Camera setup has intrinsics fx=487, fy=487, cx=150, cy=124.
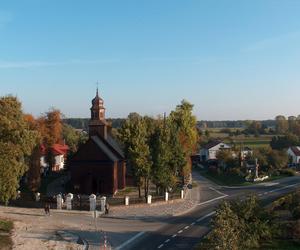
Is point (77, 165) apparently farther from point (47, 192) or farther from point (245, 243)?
point (245, 243)

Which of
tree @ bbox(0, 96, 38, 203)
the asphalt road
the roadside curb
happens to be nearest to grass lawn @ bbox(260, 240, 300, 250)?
the asphalt road

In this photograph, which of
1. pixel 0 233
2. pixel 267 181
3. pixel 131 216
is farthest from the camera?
pixel 267 181

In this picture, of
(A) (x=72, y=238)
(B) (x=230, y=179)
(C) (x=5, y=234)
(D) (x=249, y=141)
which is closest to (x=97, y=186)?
(C) (x=5, y=234)

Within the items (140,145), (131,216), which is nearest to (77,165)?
(140,145)

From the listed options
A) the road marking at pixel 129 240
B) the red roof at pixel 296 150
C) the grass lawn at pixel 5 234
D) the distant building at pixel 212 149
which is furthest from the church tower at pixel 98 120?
the distant building at pixel 212 149

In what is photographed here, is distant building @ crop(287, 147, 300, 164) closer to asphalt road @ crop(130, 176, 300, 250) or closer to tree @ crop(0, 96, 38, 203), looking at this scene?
asphalt road @ crop(130, 176, 300, 250)
